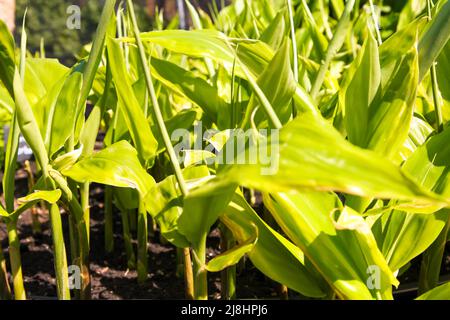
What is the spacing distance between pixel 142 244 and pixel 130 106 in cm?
33

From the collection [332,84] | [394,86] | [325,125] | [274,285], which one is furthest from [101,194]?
[325,125]

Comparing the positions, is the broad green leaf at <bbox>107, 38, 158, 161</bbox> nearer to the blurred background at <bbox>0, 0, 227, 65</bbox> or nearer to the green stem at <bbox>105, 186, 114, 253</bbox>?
the green stem at <bbox>105, 186, 114, 253</bbox>

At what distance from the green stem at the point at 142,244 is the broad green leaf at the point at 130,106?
14 centimetres

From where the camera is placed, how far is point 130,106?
0.71 m

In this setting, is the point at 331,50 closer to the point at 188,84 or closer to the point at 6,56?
the point at 188,84

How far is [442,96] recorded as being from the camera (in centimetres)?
83

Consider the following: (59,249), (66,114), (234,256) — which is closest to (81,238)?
(59,249)

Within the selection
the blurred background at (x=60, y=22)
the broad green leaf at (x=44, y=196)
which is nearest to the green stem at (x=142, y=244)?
the broad green leaf at (x=44, y=196)

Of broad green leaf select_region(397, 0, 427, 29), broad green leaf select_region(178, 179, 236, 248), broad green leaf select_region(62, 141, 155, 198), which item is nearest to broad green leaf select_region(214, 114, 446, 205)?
broad green leaf select_region(178, 179, 236, 248)

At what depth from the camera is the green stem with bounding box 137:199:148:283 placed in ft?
2.99

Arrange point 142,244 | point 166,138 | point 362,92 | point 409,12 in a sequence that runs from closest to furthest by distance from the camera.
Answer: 1. point 166,138
2. point 362,92
3. point 142,244
4. point 409,12

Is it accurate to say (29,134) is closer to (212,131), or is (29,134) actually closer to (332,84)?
(212,131)

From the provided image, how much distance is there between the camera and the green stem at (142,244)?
35.9 inches

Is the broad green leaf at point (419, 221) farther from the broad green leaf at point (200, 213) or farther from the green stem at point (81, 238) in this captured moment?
the green stem at point (81, 238)
